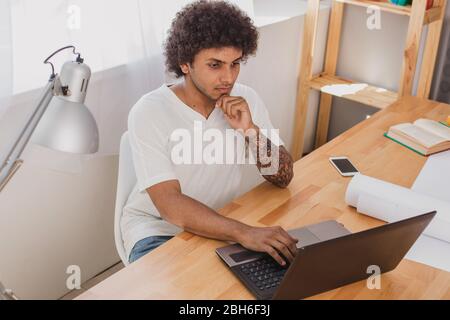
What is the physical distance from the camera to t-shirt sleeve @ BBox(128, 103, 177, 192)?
1553mm

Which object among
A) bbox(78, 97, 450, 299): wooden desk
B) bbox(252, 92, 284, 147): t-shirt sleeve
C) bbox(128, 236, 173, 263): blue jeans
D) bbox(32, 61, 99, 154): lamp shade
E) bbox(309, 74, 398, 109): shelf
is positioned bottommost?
bbox(128, 236, 173, 263): blue jeans

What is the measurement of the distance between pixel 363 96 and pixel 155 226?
1640 millimetres

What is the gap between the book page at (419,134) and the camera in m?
1.94

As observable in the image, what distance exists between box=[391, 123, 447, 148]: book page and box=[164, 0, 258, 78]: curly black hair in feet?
2.13

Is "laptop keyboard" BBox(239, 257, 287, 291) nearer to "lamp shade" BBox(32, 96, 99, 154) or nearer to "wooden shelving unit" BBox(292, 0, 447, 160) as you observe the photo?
"lamp shade" BBox(32, 96, 99, 154)

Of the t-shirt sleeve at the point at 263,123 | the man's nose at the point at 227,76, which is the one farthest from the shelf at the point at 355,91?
the man's nose at the point at 227,76

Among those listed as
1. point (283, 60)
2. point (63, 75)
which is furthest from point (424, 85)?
point (63, 75)

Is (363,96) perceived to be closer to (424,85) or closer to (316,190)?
(424,85)

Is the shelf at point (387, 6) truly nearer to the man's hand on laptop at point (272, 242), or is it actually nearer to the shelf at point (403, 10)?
the shelf at point (403, 10)

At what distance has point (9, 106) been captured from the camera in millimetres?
1682

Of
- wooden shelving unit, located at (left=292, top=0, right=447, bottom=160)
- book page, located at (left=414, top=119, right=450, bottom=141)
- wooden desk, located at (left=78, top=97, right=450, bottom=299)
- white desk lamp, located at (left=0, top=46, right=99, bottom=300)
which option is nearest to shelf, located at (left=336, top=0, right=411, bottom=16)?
wooden shelving unit, located at (left=292, top=0, right=447, bottom=160)

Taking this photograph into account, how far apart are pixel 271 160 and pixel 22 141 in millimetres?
862

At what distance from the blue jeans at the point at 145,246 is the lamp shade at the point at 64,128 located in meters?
0.52

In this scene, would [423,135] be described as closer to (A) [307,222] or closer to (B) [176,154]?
(A) [307,222]
